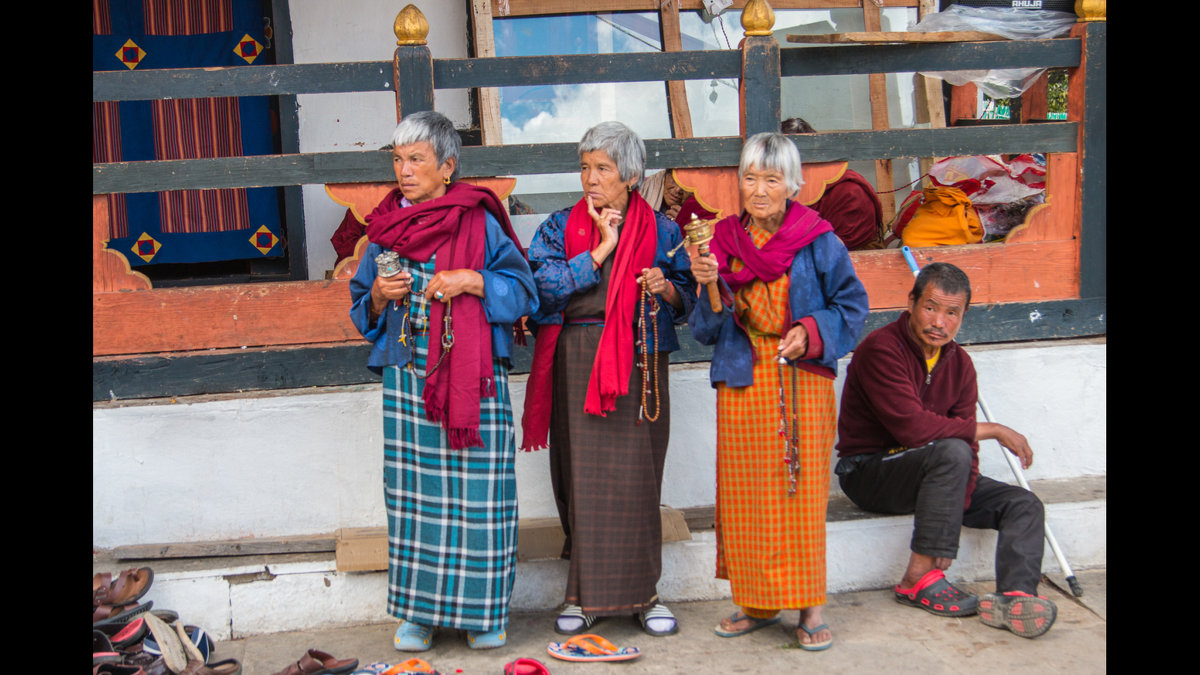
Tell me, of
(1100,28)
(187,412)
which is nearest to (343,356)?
(187,412)

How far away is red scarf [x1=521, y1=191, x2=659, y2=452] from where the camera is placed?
351 centimetres

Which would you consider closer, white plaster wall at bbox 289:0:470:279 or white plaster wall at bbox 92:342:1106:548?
white plaster wall at bbox 92:342:1106:548

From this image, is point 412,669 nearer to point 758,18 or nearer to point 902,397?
point 902,397

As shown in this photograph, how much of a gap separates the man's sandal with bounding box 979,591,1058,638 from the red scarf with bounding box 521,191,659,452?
155cm

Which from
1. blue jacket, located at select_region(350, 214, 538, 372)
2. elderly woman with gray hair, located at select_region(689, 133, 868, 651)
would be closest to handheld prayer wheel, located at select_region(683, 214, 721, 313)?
elderly woman with gray hair, located at select_region(689, 133, 868, 651)

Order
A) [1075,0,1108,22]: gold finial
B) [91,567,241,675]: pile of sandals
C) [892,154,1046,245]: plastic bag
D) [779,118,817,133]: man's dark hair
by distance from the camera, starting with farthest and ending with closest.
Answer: [779,118,817,133]: man's dark hair < [892,154,1046,245]: plastic bag < [1075,0,1108,22]: gold finial < [91,567,241,675]: pile of sandals

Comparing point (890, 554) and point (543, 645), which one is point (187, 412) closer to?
point (543, 645)

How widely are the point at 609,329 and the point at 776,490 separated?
31.2 inches

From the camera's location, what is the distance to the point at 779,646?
360 cm

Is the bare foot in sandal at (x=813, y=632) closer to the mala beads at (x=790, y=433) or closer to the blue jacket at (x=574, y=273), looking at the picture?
the mala beads at (x=790, y=433)

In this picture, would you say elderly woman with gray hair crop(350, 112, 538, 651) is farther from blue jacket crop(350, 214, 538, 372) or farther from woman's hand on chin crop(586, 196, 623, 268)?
woman's hand on chin crop(586, 196, 623, 268)

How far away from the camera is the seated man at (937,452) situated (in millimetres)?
3830

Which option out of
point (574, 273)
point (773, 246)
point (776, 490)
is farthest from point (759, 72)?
point (776, 490)

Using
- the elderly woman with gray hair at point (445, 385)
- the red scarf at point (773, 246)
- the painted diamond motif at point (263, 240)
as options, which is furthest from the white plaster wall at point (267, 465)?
the painted diamond motif at point (263, 240)
